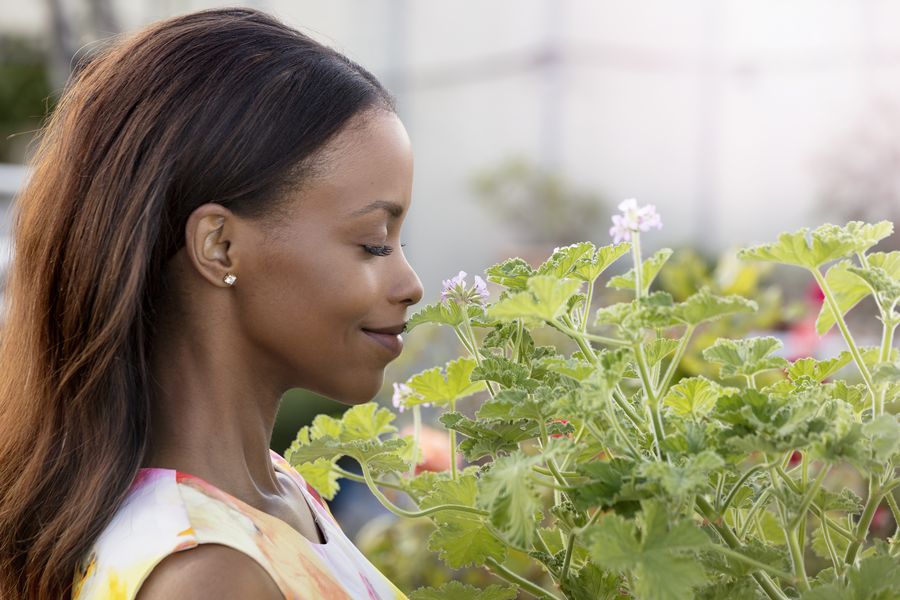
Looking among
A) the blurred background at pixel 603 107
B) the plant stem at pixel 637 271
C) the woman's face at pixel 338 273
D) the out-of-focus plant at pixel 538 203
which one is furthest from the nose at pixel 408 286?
the out-of-focus plant at pixel 538 203

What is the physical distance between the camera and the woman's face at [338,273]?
86 cm

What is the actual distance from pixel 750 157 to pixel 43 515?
4967 millimetres

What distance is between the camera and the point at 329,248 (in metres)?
0.86

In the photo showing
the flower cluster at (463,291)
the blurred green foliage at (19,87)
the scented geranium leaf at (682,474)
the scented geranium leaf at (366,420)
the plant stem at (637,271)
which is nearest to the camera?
the scented geranium leaf at (682,474)

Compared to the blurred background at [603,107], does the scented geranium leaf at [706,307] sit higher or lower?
higher

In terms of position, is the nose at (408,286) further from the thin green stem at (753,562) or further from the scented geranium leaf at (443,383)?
the thin green stem at (753,562)

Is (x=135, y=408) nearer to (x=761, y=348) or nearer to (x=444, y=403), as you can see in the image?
(x=444, y=403)

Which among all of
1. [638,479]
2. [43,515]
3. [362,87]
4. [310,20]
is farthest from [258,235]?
[310,20]

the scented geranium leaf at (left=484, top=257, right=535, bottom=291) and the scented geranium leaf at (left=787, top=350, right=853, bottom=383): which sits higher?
the scented geranium leaf at (left=484, top=257, right=535, bottom=291)

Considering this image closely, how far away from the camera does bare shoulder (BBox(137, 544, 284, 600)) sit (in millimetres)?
741

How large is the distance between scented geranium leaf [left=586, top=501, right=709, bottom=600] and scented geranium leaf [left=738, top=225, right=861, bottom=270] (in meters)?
0.20

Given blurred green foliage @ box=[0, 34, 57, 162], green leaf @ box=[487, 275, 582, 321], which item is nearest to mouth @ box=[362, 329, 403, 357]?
green leaf @ box=[487, 275, 582, 321]

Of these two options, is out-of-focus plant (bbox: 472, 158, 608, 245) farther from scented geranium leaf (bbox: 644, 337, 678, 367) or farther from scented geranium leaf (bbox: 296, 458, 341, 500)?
scented geranium leaf (bbox: 644, 337, 678, 367)

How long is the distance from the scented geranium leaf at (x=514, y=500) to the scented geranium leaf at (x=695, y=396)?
0.17m
